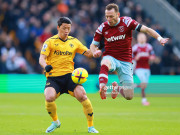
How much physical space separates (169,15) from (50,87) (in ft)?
63.3

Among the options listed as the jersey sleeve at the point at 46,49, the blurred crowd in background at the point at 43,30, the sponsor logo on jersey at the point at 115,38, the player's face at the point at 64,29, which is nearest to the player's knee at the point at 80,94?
the jersey sleeve at the point at 46,49

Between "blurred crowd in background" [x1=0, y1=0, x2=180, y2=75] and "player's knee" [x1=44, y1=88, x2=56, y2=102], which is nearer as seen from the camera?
"player's knee" [x1=44, y1=88, x2=56, y2=102]

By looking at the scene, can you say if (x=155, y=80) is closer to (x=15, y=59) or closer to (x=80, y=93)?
(x=15, y=59)


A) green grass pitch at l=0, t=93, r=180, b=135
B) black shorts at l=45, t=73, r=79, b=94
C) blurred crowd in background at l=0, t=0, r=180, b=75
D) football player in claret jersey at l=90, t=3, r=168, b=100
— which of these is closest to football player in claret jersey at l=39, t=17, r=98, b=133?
black shorts at l=45, t=73, r=79, b=94

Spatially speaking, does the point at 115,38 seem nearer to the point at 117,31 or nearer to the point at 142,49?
the point at 117,31

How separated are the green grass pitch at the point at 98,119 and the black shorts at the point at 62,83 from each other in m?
0.93

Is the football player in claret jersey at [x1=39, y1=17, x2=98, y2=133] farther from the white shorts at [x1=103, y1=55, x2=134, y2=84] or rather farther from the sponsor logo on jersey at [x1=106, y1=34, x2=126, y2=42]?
the white shorts at [x1=103, y1=55, x2=134, y2=84]

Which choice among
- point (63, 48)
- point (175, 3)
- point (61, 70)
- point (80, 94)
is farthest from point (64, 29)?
point (175, 3)

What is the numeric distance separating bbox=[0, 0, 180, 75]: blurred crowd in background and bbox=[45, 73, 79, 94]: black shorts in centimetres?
1310

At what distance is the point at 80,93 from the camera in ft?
32.7

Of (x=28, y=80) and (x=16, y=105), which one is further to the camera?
(x=28, y=80)

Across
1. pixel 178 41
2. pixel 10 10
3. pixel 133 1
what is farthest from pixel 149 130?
pixel 133 1

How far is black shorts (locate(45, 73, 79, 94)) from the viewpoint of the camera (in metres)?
10.1

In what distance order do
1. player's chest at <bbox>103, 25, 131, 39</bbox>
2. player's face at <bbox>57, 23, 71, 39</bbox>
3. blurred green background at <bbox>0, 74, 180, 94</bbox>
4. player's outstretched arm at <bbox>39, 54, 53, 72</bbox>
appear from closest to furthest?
1. player's outstretched arm at <bbox>39, 54, 53, 72</bbox>
2. player's face at <bbox>57, 23, 71, 39</bbox>
3. player's chest at <bbox>103, 25, 131, 39</bbox>
4. blurred green background at <bbox>0, 74, 180, 94</bbox>
